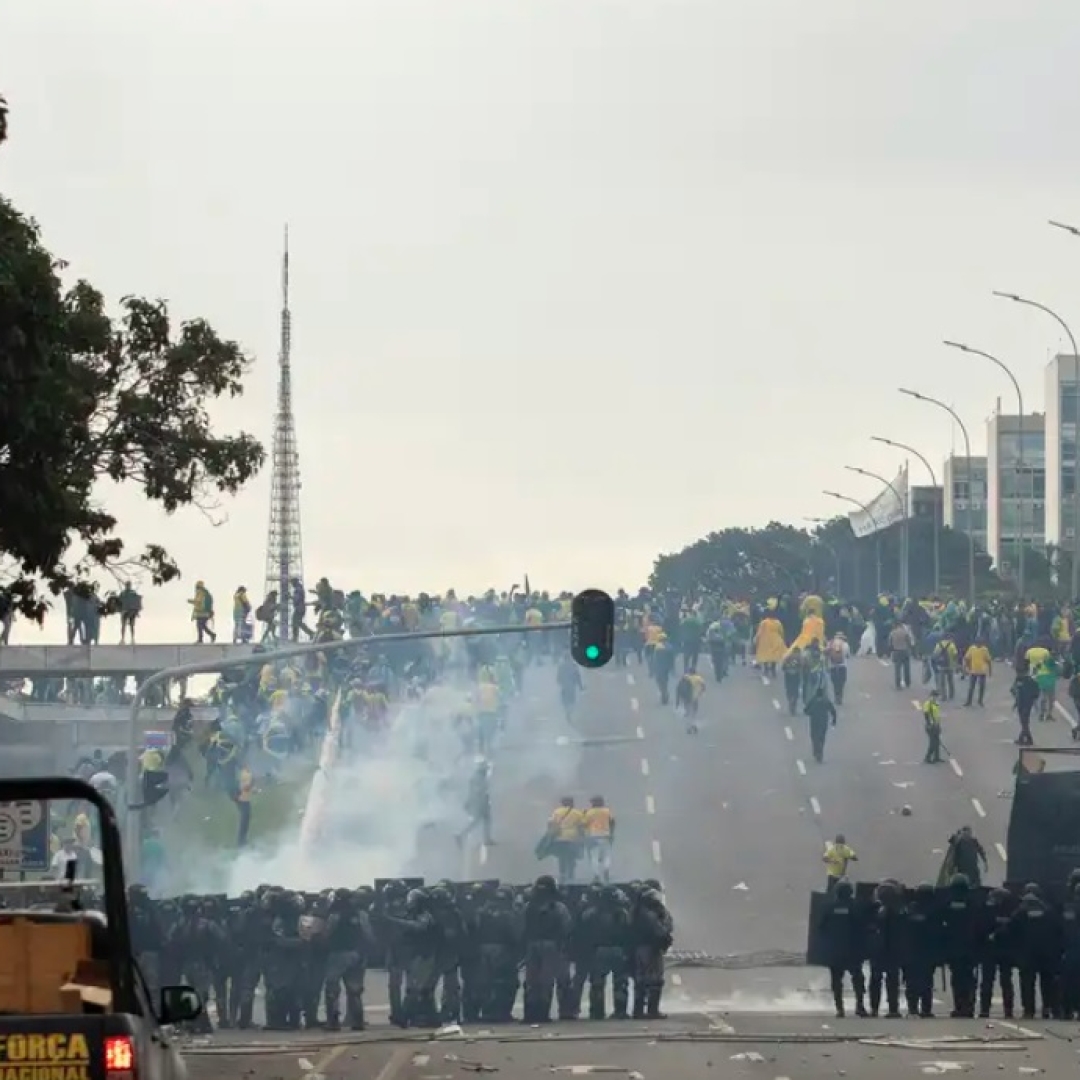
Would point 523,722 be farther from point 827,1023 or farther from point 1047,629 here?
point 827,1023

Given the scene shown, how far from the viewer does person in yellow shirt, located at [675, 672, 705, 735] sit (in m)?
64.3

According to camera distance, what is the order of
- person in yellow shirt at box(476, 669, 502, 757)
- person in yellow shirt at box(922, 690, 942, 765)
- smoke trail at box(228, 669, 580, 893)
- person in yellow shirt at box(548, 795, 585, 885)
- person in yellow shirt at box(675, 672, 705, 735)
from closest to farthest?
1. person in yellow shirt at box(548, 795, 585, 885)
2. smoke trail at box(228, 669, 580, 893)
3. person in yellow shirt at box(922, 690, 942, 765)
4. person in yellow shirt at box(476, 669, 502, 757)
5. person in yellow shirt at box(675, 672, 705, 735)

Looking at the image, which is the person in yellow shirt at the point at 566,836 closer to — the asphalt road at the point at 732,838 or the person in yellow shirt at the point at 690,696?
the asphalt road at the point at 732,838

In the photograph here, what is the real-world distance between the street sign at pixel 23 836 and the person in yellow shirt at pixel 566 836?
13.5 meters

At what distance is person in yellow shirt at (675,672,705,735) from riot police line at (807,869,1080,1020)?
104 ft

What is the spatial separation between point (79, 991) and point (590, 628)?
24.6 metres

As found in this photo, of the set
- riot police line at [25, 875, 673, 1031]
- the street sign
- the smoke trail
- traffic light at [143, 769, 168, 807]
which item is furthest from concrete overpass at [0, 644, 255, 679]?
riot police line at [25, 875, 673, 1031]

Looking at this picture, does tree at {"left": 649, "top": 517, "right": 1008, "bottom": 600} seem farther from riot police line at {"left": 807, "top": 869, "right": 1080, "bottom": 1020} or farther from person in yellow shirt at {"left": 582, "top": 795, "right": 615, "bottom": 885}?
riot police line at {"left": 807, "top": 869, "right": 1080, "bottom": 1020}

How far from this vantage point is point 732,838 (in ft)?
174

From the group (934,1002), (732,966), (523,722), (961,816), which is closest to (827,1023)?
(934,1002)

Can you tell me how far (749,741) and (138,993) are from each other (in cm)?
5071

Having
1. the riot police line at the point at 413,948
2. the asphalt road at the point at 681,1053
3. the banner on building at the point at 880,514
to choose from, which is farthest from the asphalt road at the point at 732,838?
the banner on building at the point at 880,514

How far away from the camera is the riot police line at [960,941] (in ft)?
103

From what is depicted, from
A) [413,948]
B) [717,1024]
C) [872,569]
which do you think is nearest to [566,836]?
[413,948]
